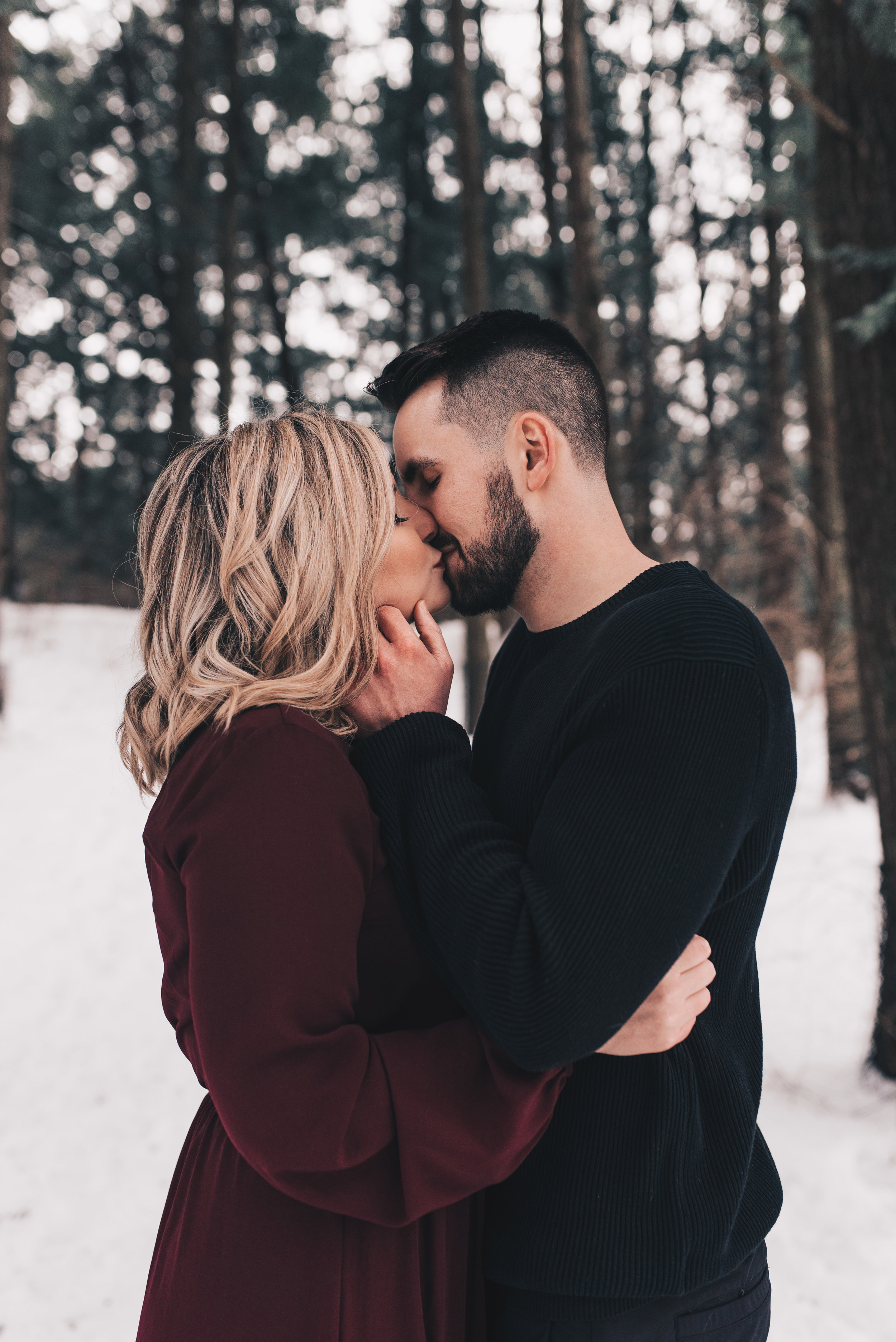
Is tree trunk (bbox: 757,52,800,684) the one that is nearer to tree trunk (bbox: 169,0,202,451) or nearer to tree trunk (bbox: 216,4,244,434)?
tree trunk (bbox: 216,4,244,434)

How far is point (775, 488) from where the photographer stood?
390 inches

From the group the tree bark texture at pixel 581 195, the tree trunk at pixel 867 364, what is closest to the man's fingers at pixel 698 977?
the tree trunk at pixel 867 364

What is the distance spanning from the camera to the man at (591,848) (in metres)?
1.13

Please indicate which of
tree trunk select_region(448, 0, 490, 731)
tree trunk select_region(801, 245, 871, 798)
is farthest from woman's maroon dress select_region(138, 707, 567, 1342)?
tree trunk select_region(801, 245, 871, 798)

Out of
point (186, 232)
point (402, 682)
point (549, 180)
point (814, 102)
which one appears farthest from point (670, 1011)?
point (186, 232)

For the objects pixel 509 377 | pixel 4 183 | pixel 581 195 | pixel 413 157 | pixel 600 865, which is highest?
pixel 413 157

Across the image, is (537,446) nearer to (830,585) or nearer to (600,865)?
(600,865)

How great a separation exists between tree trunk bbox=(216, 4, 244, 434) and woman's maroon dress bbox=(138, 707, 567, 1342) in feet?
39.3

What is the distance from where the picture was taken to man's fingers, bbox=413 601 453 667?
1578 mm

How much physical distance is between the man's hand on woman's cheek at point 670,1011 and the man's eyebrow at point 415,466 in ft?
3.33

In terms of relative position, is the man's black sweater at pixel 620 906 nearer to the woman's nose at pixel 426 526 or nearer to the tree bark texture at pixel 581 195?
the woman's nose at pixel 426 526

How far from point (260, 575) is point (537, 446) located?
64 cm

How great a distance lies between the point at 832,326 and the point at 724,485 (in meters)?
7.57

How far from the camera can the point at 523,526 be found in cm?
174
